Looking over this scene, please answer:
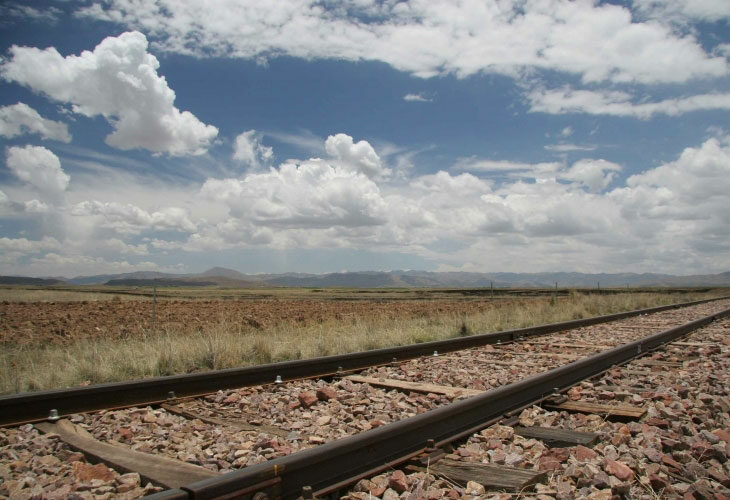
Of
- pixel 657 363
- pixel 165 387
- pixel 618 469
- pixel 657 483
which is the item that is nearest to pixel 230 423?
pixel 165 387

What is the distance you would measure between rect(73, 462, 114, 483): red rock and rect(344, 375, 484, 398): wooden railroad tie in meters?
3.87

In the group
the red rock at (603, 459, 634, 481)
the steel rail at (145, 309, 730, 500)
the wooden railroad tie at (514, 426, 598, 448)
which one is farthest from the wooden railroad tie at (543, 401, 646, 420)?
the red rock at (603, 459, 634, 481)

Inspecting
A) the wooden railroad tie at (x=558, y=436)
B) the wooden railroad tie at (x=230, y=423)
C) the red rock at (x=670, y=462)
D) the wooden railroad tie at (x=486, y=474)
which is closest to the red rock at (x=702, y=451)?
the red rock at (x=670, y=462)

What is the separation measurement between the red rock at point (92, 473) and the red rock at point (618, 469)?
3.36 metres

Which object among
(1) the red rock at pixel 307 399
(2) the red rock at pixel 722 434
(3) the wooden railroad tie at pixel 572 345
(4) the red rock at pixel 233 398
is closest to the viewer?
(2) the red rock at pixel 722 434

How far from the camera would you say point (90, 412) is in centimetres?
548

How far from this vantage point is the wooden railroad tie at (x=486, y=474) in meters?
3.55

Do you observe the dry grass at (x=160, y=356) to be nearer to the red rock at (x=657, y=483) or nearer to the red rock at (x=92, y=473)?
the red rock at (x=92, y=473)

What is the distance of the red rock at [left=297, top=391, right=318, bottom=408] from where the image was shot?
19.1ft

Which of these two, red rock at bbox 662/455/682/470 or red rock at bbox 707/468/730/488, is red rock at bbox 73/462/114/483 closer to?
red rock at bbox 662/455/682/470

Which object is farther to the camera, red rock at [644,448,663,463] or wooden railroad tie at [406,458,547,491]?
A: red rock at [644,448,663,463]

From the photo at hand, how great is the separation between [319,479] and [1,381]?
6.35 m

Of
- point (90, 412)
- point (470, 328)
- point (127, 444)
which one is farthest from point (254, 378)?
point (470, 328)

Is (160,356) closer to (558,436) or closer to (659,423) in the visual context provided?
(558,436)
